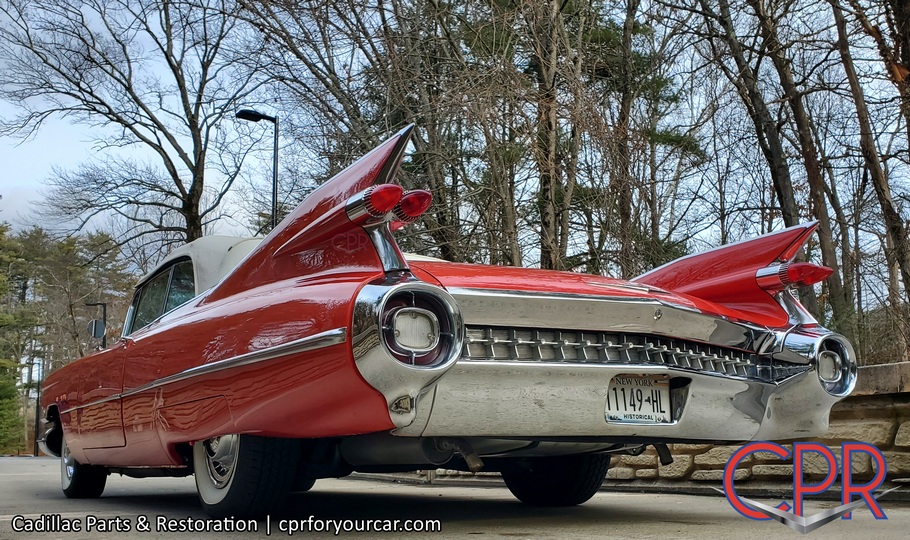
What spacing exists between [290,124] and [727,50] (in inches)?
238

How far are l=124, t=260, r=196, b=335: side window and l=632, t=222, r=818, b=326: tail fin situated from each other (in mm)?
2339

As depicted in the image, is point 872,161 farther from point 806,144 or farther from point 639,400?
point 639,400

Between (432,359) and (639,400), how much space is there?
0.93m

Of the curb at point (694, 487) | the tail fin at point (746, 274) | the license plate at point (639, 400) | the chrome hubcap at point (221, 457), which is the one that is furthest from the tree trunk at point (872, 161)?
the chrome hubcap at point (221, 457)

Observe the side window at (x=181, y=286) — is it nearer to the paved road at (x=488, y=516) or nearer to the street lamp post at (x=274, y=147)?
the paved road at (x=488, y=516)

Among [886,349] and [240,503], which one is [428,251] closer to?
[886,349]

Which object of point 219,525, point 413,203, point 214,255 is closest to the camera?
point 413,203

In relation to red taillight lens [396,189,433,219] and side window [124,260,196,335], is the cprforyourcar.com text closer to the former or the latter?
side window [124,260,196,335]

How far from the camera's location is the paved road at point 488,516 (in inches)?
134

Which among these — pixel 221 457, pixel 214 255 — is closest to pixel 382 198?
pixel 221 457

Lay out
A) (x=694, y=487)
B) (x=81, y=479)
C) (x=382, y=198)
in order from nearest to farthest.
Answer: (x=382, y=198), (x=81, y=479), (x=694, y=487)

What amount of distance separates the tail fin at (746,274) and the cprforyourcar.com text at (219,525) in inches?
62.2

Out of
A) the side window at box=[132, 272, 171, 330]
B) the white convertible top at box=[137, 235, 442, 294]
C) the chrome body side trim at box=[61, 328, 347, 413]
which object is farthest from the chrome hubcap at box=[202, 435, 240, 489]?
the side window at box=[132, 272, 171, 330]

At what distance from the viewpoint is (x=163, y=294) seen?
484 cm
